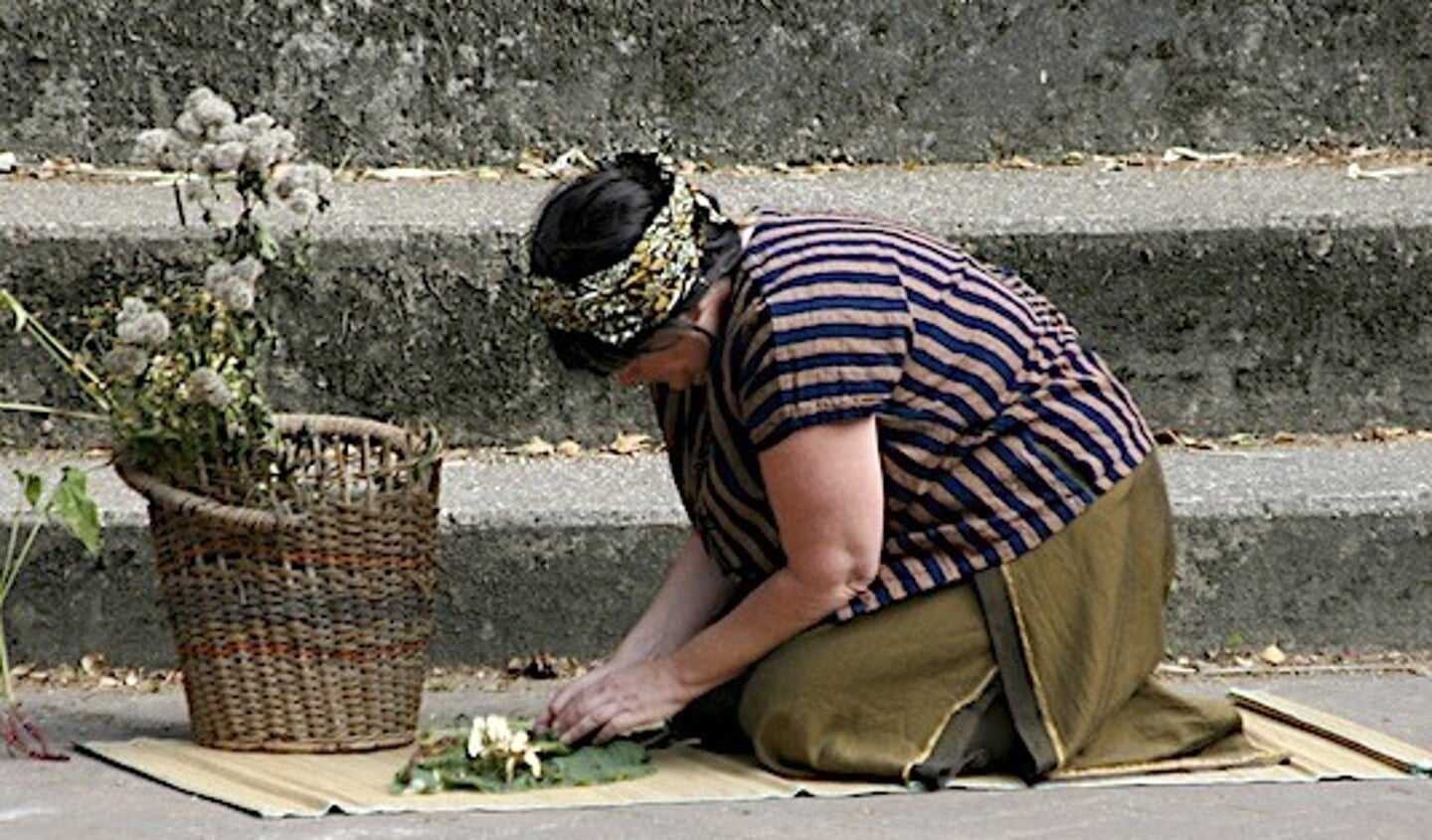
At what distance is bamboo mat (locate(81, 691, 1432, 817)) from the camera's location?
3.89 metres

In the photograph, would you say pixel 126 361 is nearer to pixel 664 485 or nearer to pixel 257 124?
pixel 257 124

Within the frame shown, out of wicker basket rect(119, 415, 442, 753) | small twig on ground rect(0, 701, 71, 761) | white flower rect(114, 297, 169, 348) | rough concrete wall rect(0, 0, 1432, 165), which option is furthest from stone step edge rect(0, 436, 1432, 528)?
rough concrete wall rect(0, 0, 1432, 165)

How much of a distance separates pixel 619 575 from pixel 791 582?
955 mm

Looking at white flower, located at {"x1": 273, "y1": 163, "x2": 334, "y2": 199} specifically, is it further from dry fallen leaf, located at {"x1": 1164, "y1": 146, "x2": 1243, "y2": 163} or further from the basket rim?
dry fallen leaf, located at {"x1": 1164, "y1": 146, "x2": 1243, "y2": 163}

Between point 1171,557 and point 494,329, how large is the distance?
166 cm

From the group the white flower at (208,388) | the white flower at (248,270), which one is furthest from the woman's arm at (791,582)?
the white flower at (248,270)

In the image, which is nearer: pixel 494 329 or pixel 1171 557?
pixel 1171 557

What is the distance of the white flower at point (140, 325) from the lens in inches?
157

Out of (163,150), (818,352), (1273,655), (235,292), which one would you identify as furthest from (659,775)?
(1273,655)

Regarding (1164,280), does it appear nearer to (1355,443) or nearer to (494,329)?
(1355,443)

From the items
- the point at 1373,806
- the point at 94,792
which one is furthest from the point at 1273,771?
the point at 94,792

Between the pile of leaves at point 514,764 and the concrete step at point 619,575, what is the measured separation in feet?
2.49

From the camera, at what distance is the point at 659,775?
4031 mm

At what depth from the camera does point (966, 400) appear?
396 cm
